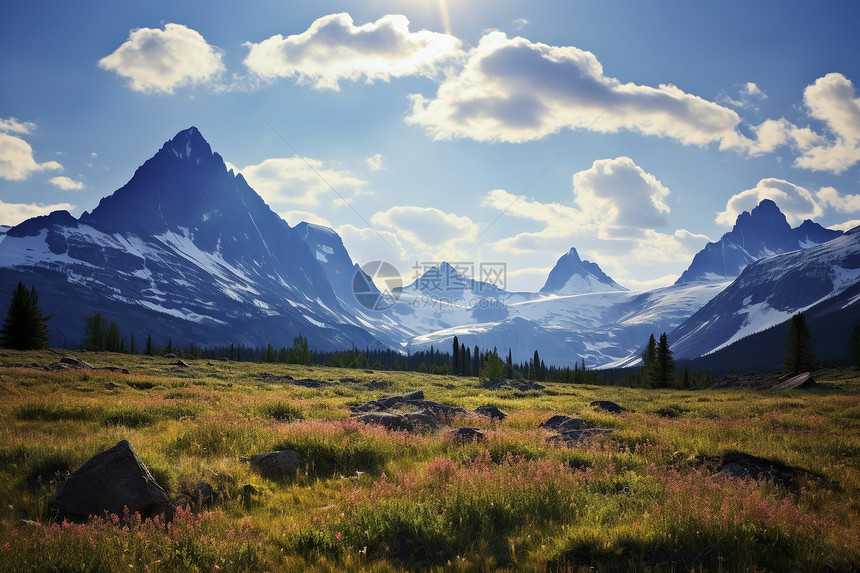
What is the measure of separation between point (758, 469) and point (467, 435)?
731 centimetres

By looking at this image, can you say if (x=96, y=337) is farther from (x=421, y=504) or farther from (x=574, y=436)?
(x=421, y=504)

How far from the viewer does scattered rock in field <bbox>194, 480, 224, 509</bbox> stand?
7.98m

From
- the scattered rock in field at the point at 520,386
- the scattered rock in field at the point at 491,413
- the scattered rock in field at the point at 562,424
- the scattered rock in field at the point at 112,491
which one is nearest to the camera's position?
the scattered rock in field at the point at 112,491

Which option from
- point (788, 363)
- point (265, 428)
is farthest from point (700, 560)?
point (788, 363)

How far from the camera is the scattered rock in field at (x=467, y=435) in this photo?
13070 mm

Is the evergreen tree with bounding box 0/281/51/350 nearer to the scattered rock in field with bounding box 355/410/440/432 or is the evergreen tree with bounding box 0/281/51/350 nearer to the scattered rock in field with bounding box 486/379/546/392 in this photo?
the scattered rock in field with bounding box 486/379/546/392

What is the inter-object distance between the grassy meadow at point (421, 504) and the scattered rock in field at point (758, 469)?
0.19 m

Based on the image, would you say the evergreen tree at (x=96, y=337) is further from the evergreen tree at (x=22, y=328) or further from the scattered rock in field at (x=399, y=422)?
the scattered rock in field at (x=399, y=422)

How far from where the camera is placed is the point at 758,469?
33.7 feet

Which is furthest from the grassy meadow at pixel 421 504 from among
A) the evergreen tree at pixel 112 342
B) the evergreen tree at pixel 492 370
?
the evergreen tree at pixel 112 342

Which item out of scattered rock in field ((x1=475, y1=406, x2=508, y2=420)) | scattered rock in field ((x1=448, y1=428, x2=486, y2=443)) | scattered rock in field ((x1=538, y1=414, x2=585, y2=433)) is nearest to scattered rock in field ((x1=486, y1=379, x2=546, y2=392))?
scattered rock in field ((x1=475, y1=406, x2=508, y2=420))

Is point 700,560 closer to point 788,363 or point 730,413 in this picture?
point 730,413

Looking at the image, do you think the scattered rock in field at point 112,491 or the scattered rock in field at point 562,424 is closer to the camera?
the scattered rock in field at point 112,491

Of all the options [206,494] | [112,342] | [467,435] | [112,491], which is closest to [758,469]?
[467,435]
